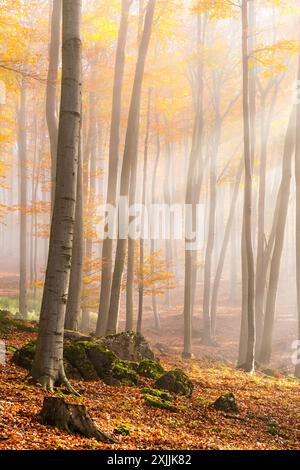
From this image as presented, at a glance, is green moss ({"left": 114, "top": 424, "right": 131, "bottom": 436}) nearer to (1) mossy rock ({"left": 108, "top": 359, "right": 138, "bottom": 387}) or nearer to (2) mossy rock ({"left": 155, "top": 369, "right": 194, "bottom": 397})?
(1) mossy rock ({"left": 108, "top": 359, "right": 138, "bottom": 387})

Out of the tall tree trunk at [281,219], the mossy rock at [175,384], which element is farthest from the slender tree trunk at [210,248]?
the mossy rock at [175,384]

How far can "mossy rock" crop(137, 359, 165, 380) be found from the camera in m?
9.31

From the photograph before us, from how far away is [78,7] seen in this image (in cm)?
654

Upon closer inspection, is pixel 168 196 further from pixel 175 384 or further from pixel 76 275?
pixel 175 384

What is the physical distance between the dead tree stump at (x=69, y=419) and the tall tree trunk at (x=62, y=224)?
4.19 feet

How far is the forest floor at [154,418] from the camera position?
4.79m

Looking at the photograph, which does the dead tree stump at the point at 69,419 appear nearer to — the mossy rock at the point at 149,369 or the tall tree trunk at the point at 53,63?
the mossy rock at the point at 149,369

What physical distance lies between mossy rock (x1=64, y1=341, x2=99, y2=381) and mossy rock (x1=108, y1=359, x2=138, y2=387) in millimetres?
350

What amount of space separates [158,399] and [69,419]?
2.81 metres

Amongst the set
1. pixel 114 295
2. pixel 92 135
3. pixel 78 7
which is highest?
pixel 92 135

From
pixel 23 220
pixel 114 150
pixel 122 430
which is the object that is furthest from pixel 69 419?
pixel 23 220
